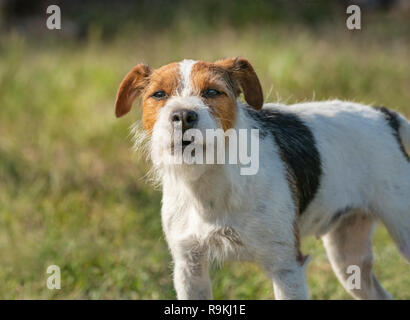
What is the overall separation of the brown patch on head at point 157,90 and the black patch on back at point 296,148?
0.77m

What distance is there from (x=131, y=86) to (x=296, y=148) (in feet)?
4.03

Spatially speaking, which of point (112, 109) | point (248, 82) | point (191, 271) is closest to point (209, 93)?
point (248, 82)

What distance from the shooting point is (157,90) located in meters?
4.22

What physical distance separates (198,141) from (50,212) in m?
3.56

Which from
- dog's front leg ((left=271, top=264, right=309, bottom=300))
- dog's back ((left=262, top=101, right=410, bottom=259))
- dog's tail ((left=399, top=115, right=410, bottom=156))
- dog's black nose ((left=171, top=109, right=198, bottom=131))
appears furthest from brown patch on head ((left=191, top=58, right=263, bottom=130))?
dog's tail ((left=399, top=115, right=410, bottom=156))

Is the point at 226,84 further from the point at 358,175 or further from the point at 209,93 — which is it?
the point at 358,175

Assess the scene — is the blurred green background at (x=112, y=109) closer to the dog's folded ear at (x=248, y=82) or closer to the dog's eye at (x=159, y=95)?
the dog's folded ear at (x=248, y=82)

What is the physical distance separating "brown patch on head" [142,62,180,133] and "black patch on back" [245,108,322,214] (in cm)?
77

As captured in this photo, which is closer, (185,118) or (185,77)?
(185,118)

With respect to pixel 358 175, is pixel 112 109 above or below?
above

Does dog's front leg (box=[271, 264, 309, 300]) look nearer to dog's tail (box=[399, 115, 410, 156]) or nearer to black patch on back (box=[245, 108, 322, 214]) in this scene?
black patch on back (box=[245, 108, 322, 214])

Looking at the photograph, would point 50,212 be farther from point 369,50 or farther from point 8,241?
point 369,50
